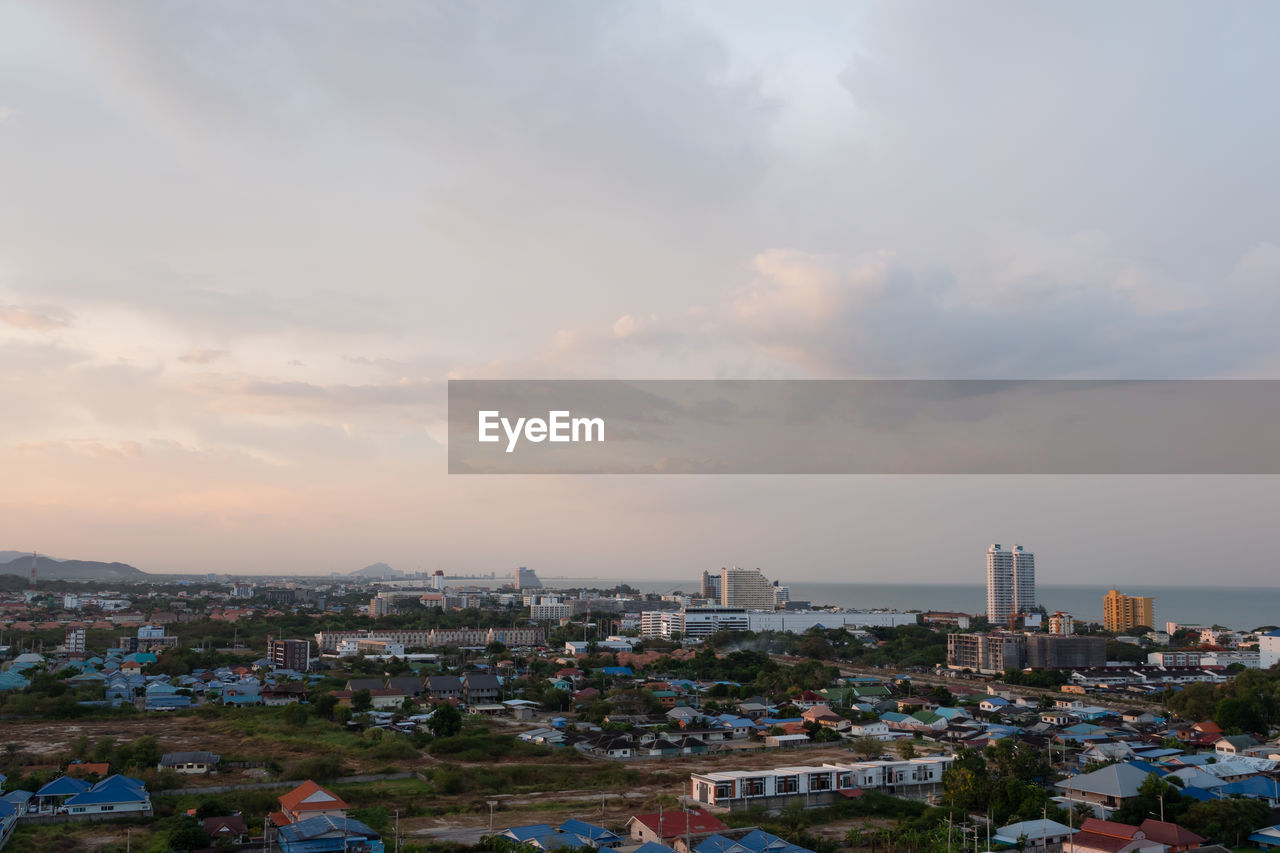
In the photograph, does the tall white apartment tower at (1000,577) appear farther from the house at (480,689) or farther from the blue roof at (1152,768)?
the blue roof at (1152,768)

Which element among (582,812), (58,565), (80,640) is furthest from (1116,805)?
(58,565)

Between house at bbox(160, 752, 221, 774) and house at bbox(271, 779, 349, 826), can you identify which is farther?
house at bbox(160, 752, 221, 774)

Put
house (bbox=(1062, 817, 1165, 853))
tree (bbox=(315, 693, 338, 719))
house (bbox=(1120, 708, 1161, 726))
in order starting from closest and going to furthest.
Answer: house (bbox=(1062, 817, 1165, 853))
house (bbox=(1120, 708, 1161, 726))
tree (bbox=(315, 693, 338, 719))

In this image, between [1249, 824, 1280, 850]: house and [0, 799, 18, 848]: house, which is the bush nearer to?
[0, 799, 18, 848]: house

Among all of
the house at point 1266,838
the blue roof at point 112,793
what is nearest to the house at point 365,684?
the blue roof at point 112,793

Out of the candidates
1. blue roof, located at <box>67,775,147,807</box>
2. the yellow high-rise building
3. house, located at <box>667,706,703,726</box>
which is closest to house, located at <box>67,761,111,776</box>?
blue roof, located at <box>67,775,147,807</box>

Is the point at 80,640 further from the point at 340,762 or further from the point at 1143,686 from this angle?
the point at 1143,686
